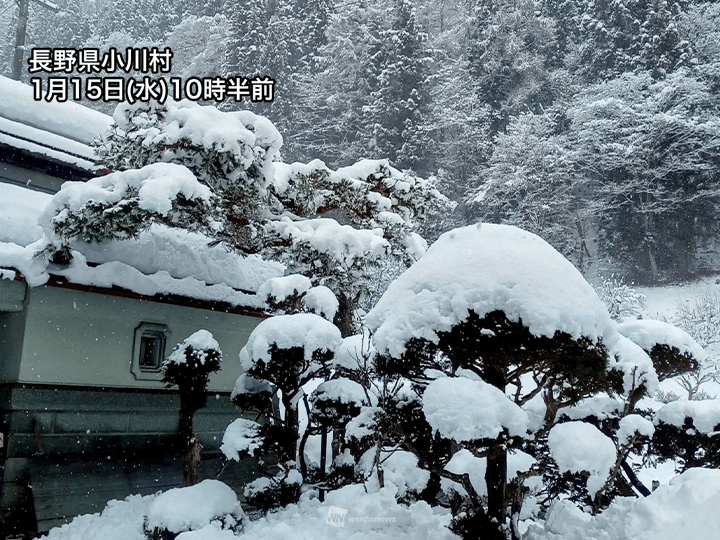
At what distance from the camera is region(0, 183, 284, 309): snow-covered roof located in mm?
6500

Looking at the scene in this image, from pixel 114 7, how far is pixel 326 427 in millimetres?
36803

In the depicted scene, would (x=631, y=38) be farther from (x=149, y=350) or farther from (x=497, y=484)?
(x=497, y=484)

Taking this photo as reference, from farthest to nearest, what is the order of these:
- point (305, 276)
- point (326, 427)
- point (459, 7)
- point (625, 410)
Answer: point (459, 7)
point (305, 276)
point (326, 427)
point (625, 410)

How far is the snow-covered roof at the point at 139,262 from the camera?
6.50m

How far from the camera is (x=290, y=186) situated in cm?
860

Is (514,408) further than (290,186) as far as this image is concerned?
No

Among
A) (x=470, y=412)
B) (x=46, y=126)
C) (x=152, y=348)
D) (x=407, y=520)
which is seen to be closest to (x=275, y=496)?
(x=407, y=520)

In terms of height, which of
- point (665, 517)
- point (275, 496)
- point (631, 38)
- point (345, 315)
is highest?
point (631, 38)

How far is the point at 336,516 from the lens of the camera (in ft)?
20.1

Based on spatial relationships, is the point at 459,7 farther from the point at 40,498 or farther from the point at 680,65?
the point at 40,498

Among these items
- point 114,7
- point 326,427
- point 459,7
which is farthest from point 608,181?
point 114,7

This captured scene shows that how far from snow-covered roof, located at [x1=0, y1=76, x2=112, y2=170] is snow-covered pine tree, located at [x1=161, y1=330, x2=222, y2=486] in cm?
405

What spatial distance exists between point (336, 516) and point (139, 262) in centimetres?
469

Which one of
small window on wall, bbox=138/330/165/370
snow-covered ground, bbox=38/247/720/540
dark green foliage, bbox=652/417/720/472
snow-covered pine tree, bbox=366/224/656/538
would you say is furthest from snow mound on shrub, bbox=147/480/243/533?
dark green foliage, bbox=652/417/720/472
